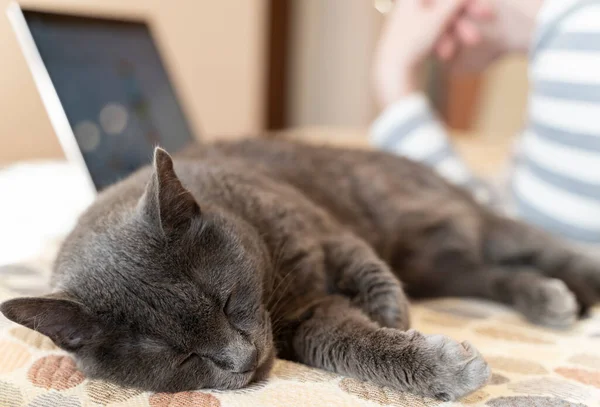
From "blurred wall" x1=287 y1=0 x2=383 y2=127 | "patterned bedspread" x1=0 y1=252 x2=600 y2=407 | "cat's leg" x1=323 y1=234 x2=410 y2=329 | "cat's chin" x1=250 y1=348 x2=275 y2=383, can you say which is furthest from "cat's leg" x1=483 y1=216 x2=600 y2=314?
"blurred wall" x1=287 y1=0 x2=383 y2=127

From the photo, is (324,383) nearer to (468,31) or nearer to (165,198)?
(165,198)

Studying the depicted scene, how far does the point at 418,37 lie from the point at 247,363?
123 cm

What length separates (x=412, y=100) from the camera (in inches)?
69.2

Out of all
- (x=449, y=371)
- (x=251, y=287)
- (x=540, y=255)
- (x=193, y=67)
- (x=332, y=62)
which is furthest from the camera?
(x=332, y=62)

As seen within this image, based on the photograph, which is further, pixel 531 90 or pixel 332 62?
pixel 332 62

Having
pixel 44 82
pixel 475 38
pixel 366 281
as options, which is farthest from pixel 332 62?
pixel 366 281

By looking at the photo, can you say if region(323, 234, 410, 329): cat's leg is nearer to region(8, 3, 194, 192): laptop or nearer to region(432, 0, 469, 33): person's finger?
region(8, 3, 194, 192): laptop

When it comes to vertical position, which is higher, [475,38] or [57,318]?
[475,38]

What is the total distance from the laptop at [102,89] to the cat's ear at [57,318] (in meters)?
0.52

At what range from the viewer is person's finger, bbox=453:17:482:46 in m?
1.62

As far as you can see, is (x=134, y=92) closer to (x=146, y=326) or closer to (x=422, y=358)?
(x=146, y=326)

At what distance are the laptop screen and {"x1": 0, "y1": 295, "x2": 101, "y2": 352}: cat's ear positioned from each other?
69 centimetres

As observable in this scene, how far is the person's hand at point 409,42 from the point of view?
5.37 feet

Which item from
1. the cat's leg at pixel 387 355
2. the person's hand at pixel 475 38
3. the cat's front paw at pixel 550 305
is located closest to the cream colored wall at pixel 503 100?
the person's hand at pixel 475 38
